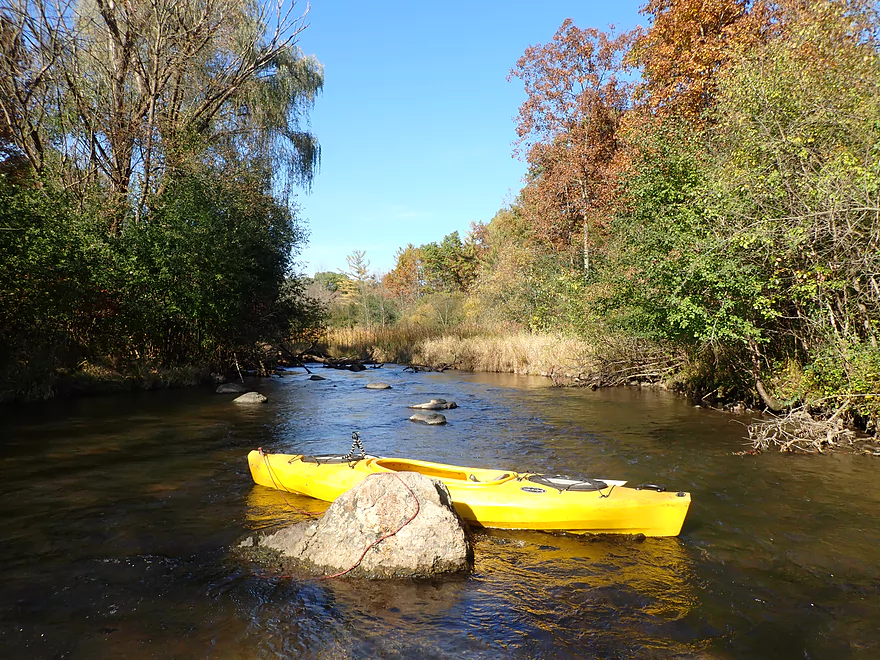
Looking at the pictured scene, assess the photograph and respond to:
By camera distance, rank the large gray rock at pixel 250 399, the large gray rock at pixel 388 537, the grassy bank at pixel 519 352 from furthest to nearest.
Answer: the grassy bank at pixel 519 352 < the large gray rock at pixel 250 399 < the large gray rock at pixel 388 537

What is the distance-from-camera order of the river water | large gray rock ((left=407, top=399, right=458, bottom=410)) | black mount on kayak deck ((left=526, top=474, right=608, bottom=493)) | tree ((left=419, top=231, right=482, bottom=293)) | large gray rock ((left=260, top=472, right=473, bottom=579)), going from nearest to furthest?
the river water < large gray rock ((left=260, top=472, right=473, bottom=579)) < black mount on kayak deck ((left=526, top=474, right=608, bottom=493)) < large gray rock ((left=407, top=399, right=458, bottom=410)) < tree ((left=419, top=231, right=482, bottom=293))

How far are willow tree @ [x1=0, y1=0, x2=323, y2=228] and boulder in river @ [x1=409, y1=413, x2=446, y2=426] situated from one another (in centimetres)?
840

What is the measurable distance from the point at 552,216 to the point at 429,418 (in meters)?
11.2

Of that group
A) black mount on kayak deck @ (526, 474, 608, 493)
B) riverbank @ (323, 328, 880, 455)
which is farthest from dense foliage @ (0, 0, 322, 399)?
black mount on kayak deck @ (526, 474, 608, 493)

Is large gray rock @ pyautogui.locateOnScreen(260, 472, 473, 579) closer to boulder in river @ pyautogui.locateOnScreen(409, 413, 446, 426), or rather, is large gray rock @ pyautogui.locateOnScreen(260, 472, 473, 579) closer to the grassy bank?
boulder in river @ pyautogui.locateOnScreen(409, 413, 446, 426)

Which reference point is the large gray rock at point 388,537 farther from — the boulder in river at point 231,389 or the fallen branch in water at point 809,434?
the boulder in river at point 231,389

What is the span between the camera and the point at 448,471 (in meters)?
5.38

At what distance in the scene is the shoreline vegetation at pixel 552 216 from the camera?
23.2 ft

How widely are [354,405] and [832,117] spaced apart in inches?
346

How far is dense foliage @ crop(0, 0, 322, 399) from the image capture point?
11180 mm

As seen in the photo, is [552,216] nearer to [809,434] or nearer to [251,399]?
[251,399]

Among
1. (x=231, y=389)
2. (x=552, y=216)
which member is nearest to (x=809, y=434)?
(x=231, y=389)

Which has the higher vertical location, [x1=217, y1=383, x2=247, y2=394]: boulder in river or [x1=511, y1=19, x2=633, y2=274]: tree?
[x1=511, y1=19, x2=633, y2=274]: tree

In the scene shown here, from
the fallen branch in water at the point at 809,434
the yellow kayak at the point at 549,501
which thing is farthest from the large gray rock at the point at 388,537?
the fallen branch in water at the point at 809,434
